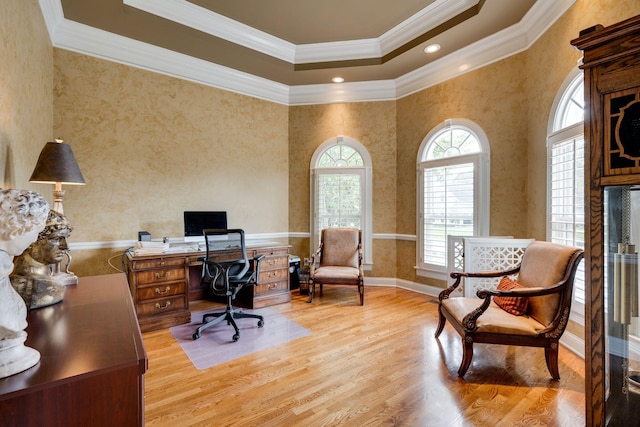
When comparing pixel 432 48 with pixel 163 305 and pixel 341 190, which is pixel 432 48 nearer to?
pixel 341 190

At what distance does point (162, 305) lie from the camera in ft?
10.5

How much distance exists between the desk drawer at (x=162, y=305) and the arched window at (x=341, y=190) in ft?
7.15

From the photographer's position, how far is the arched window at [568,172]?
8.45ft

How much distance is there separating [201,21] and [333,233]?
306 cm

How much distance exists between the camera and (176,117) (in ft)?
12.9

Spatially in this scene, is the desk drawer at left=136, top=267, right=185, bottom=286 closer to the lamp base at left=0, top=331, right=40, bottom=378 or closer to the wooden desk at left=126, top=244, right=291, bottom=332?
the wooden desk at left=126, top=244, right=291, bottom=332

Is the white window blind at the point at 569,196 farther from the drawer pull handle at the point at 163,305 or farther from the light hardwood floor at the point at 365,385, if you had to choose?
the drawer pull handle at the point at 163,305

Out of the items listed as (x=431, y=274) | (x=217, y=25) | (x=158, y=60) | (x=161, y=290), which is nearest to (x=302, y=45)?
(x=217, y=25)

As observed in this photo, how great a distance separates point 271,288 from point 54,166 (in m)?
2.57

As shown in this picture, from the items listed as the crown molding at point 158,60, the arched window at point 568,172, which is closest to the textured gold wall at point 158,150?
the crown molding at point 158,60

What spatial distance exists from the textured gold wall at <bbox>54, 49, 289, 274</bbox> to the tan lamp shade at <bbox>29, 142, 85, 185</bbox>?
1413 mm

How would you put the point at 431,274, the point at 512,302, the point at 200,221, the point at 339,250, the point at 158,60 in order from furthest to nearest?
the point at 339,250, the point at 431,274, the point at 200,221, the point at 158,60, the point at 512,302

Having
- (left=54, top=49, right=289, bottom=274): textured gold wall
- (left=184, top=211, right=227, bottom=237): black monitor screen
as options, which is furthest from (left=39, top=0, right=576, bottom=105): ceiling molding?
(left=184, top=211, right=227, bottom=237): black monitor screen

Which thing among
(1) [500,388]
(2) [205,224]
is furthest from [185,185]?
(1) [500,388]
